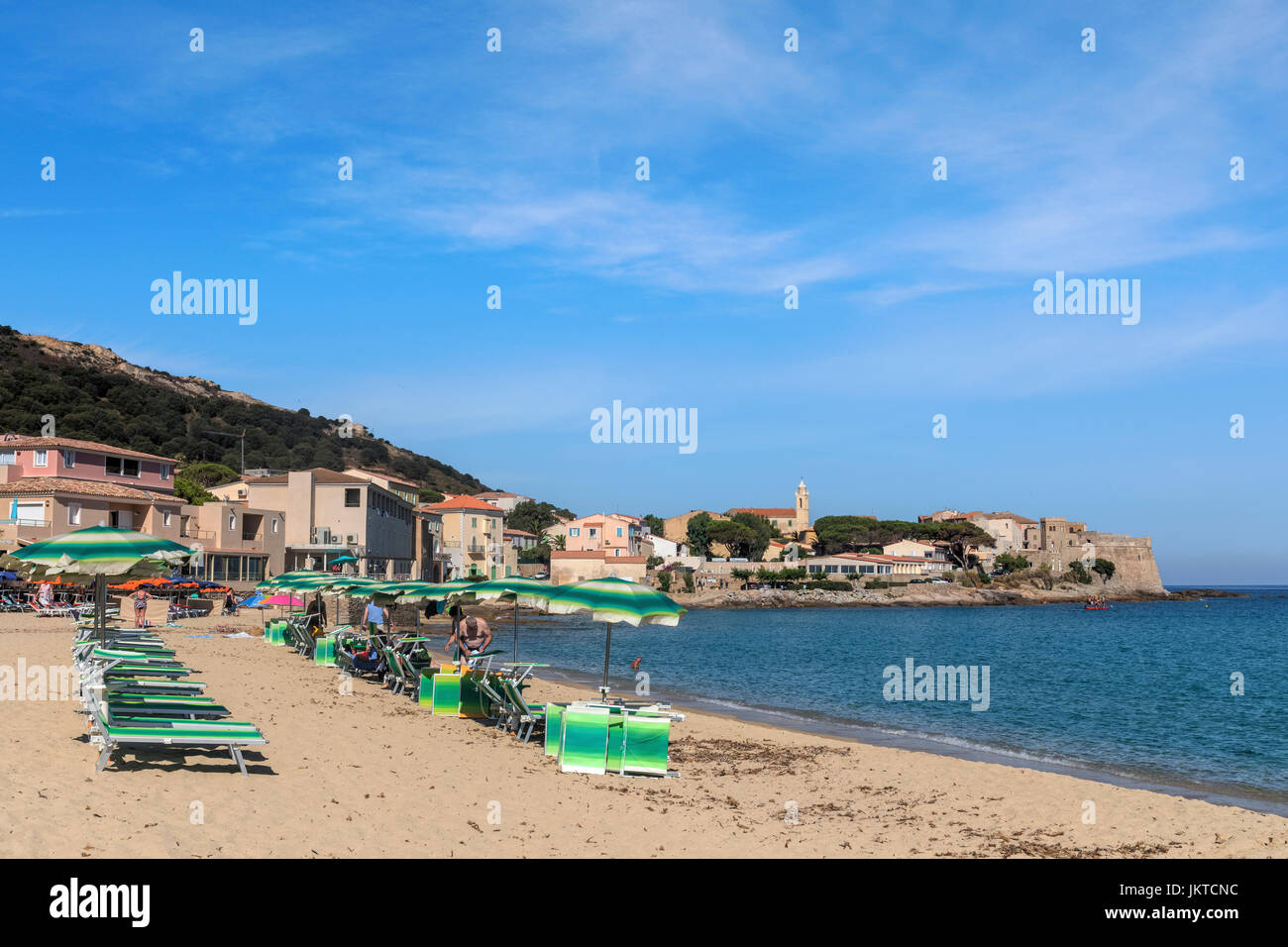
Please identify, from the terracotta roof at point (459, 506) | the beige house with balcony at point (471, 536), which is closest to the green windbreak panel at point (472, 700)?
the beige house with balcony at point (471, 536)

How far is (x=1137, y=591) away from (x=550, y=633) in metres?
127

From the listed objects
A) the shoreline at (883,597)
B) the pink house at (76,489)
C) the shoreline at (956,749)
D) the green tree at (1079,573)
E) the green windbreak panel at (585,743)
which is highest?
the pink house at (76,489)

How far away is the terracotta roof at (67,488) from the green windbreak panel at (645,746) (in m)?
43.8

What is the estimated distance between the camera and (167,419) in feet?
363

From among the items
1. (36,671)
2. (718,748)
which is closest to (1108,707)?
(718,748)

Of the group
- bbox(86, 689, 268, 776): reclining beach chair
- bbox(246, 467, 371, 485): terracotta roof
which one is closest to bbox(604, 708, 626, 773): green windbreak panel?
bbox(86, 689, 268, 776): reclining beach chair

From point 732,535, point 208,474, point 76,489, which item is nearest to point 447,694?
point 76,489

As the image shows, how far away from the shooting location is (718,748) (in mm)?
16484

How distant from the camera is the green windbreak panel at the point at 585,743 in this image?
1262 centimetres

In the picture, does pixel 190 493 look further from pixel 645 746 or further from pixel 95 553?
pixel 645 746

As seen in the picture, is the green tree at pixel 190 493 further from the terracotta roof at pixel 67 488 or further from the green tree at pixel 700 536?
the green tree at pixel 700 536
